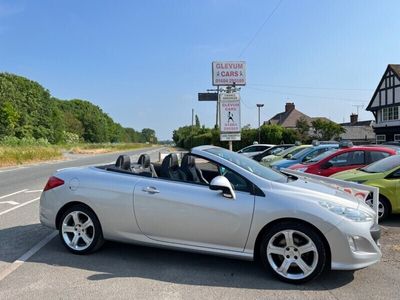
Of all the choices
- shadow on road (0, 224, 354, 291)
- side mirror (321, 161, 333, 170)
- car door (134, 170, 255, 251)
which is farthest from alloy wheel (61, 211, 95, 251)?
side mirror (321, 161, 333, 170)

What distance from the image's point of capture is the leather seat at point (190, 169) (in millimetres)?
5371

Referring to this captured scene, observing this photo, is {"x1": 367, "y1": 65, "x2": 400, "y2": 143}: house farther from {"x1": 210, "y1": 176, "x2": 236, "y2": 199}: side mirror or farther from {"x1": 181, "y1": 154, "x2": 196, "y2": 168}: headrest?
{"x1": 210, "y1": 176, "x2": 236, "y2": 199}: side mirror

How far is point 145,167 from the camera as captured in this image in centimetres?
609

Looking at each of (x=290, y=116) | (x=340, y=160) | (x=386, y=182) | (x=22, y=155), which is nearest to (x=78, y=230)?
(x=386, y=182)

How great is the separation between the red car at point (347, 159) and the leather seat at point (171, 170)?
18.9 ft

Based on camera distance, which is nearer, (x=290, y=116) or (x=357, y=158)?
(x=357, y=158)

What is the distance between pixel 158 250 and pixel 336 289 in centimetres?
240

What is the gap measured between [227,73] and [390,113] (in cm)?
3129

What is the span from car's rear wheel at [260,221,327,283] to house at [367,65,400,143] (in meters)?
41.4

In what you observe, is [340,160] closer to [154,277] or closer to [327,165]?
[327,165]

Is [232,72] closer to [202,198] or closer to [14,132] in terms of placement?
[202,198]

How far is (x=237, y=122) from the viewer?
15367 mm

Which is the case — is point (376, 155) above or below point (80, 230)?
above

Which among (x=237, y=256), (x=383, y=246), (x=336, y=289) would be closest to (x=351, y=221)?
(x=336, y=289)
